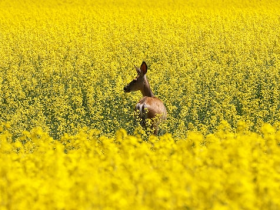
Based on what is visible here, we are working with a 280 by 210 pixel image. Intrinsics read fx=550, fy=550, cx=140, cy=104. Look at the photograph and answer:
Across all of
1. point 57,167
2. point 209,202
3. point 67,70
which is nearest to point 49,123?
point 67,70

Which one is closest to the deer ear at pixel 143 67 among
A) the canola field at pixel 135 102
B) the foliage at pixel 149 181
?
the canola field at pixel 135 102

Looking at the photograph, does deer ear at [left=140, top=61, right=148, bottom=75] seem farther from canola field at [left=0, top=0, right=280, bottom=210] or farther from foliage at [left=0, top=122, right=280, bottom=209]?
foliage at [left=0, top=122, right=280, bottom=209]

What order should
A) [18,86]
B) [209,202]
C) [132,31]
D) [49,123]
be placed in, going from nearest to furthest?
[209,202]
[49,123]
[18,86]
[132,31]

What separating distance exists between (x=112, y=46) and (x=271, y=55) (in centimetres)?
535

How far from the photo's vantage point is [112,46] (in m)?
18.5

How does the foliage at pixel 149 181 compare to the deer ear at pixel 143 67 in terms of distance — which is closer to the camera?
the foliage at pixel 149 181

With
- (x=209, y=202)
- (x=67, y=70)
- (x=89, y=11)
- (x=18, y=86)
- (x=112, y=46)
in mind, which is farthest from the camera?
(x=89, y=11)

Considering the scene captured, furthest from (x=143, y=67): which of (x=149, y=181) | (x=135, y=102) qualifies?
(x=149, y=181)

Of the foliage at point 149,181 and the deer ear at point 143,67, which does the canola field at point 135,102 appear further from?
the deer ear at point 143,67

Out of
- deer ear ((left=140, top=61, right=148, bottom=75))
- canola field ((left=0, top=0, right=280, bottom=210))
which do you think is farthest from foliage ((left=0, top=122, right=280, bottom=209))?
deer ear ((left=140, top=61, right=148, bottom=75))

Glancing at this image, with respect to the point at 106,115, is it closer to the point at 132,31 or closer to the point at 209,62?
the point at 209,62

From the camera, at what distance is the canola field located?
479 cm

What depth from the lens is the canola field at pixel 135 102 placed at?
479 centimetres

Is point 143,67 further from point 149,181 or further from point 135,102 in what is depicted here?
point 149,181
